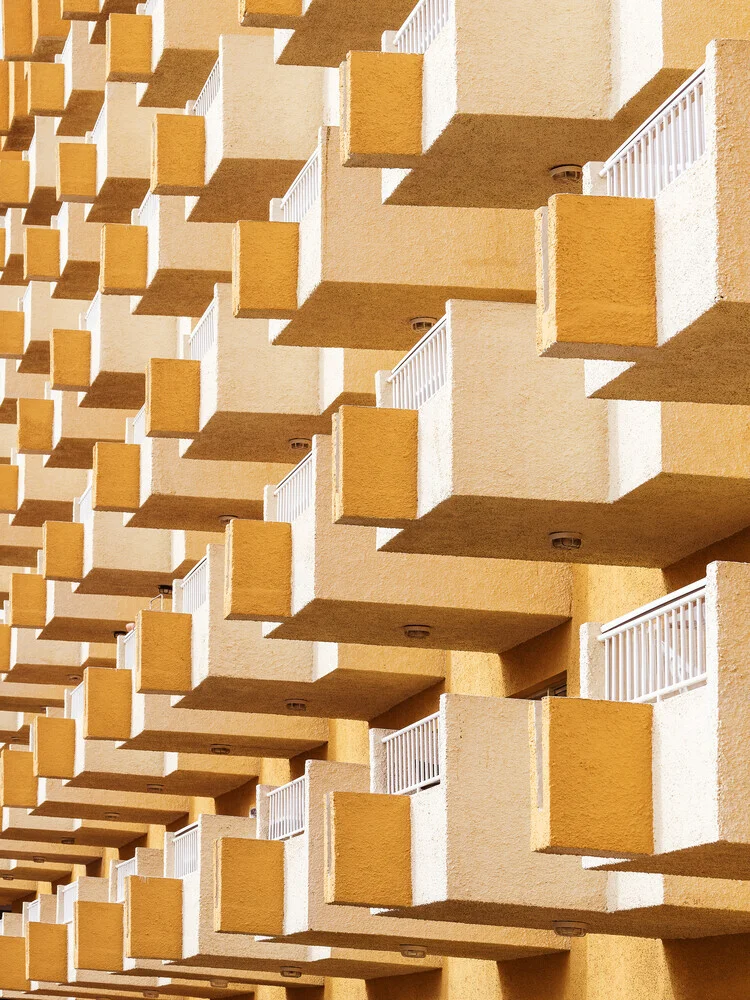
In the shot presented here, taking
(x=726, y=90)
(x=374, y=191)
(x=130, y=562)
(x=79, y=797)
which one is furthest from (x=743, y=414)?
(x=79, y=797)

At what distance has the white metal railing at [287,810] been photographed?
106 ft

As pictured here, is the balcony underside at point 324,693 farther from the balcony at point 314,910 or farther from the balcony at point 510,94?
the balcony at point 510,94

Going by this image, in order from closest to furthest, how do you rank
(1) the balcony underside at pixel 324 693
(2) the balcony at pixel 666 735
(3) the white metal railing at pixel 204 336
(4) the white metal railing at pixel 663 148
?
1. (2) the balcony at pixel 666 735
2. (4) the white metal railing at pixel 663 148
3. (1) the balcony underside at pixel 324 693
4. (3) the white metal railing at pixel 204 336

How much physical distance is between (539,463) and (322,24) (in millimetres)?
9680

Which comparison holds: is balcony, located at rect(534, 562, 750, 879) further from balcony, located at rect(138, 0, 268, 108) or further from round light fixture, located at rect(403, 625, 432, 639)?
balcony, located at rect(138, 0, 268, 108)

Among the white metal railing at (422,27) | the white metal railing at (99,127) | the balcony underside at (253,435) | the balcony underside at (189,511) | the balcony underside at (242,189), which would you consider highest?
the white metal railing at (99,127)

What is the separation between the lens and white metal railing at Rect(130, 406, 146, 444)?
40344mm

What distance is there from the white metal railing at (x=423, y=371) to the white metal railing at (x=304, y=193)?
2942 millimetres

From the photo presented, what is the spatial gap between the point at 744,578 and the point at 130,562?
2698cm

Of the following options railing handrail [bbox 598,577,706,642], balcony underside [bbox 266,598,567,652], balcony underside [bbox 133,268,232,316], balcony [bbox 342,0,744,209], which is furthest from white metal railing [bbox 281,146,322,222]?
railing handrail [bbox 598,577,706,642]

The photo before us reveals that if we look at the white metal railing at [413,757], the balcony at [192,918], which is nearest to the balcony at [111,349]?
the balcony at [192,918]

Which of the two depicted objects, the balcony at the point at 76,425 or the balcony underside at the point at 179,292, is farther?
the balcony at the point at 76,425

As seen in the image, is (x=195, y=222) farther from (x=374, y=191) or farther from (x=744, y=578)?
(x=744, y=578)

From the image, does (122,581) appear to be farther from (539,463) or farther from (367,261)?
(539,463)
